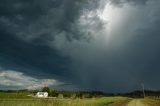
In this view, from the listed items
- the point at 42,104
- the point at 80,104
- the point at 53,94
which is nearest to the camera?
the point at 42,104

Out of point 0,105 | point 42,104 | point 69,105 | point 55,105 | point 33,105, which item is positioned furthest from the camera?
point 69,105

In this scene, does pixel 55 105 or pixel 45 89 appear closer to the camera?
pixel 55 105

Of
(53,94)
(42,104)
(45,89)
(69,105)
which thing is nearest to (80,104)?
(69,105)

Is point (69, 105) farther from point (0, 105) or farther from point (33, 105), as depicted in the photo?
point (0, 105)

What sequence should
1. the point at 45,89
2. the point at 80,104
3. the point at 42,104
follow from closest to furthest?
the point at 42,104 → the point at 80,104 → the point at 45,89

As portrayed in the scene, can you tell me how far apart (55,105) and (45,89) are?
447ft

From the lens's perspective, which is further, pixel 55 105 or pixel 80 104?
pixel 80 104

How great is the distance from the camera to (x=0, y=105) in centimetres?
2011

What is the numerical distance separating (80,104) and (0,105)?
12.9 meters

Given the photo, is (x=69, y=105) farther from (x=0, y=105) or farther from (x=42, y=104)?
(x=0, y=105)

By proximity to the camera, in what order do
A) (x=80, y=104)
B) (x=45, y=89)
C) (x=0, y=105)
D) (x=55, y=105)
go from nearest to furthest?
(x=0, y=105)
(x=55, y=105)
(x=80, y=104)
(x=45, y=89)

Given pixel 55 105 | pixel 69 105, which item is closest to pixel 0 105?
pixel 55 105

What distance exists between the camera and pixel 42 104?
925 inches

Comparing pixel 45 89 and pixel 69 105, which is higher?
pixel 45 89
